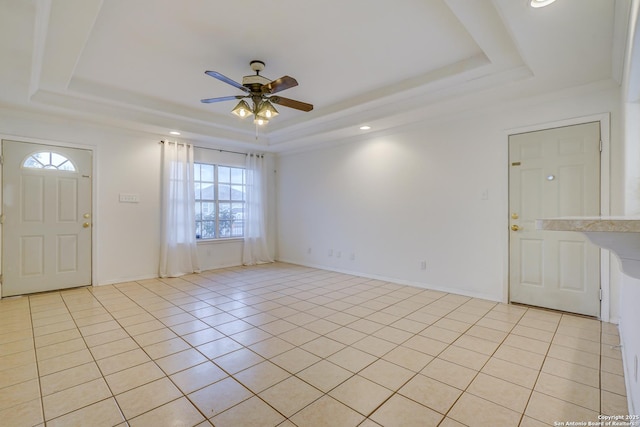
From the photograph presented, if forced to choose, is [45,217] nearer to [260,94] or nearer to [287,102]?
[260,94]

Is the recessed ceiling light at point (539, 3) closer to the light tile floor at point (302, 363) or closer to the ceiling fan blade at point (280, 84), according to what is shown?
the ceiling fan blade at point (280, 84)

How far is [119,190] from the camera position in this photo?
15.8 feet

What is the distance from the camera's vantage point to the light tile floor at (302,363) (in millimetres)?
1773

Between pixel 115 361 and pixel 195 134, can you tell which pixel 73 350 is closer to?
pixel 115 361

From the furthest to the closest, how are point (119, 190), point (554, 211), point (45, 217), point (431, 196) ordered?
point (119, 190) → point (431, 196) → point (45, 217) → point (554, 211)

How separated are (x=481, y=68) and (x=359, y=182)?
102 inches

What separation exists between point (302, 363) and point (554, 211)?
3140 mm

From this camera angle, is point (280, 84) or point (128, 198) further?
point (128, 198)

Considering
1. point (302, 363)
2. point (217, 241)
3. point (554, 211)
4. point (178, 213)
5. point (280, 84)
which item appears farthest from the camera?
point (217, 241)

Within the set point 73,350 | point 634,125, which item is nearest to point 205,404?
point 73,350

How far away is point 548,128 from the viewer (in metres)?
3.43

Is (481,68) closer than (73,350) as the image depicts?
No

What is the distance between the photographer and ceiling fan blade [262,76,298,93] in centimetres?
275

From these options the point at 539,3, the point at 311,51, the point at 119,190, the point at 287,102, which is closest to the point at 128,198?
the point at 119,190
